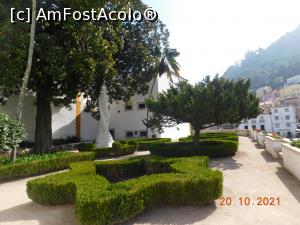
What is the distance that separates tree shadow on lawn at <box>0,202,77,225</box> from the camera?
620 cm

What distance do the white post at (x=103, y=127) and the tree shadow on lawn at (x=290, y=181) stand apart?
13149mm

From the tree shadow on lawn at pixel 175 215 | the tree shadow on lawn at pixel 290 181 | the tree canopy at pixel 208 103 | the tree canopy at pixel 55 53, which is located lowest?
the tree shadow on lawn at pixel 175 215

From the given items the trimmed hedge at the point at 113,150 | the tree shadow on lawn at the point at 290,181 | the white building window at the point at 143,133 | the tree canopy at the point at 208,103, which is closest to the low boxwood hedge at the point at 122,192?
the tree shadow on lawn at the point at 290,181

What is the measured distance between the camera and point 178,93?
15.1m

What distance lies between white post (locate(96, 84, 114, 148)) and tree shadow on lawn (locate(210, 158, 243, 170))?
31.6 ft

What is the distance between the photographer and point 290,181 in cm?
886

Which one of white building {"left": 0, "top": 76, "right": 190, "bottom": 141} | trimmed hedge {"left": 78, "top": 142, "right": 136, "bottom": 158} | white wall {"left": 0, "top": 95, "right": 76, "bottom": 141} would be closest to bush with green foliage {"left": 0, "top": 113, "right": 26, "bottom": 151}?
trimmed hedge {"left": 78, "top": 142, "right": 136, "bottom": 158}

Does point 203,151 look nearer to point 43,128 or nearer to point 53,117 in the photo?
point 43,128

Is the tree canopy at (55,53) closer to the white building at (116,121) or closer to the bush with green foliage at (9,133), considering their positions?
the bush with green foliage at (9,133)

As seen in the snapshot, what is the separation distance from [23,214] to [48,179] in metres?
1.10

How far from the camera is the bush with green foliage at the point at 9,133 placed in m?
11.0

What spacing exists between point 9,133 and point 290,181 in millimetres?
11524

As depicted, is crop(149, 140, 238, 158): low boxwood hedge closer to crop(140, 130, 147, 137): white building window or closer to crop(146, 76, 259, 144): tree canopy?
crop(146, 76, 259, 144): tree canopy

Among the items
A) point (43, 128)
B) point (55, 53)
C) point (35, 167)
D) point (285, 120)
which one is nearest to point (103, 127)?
point (43, 128)
